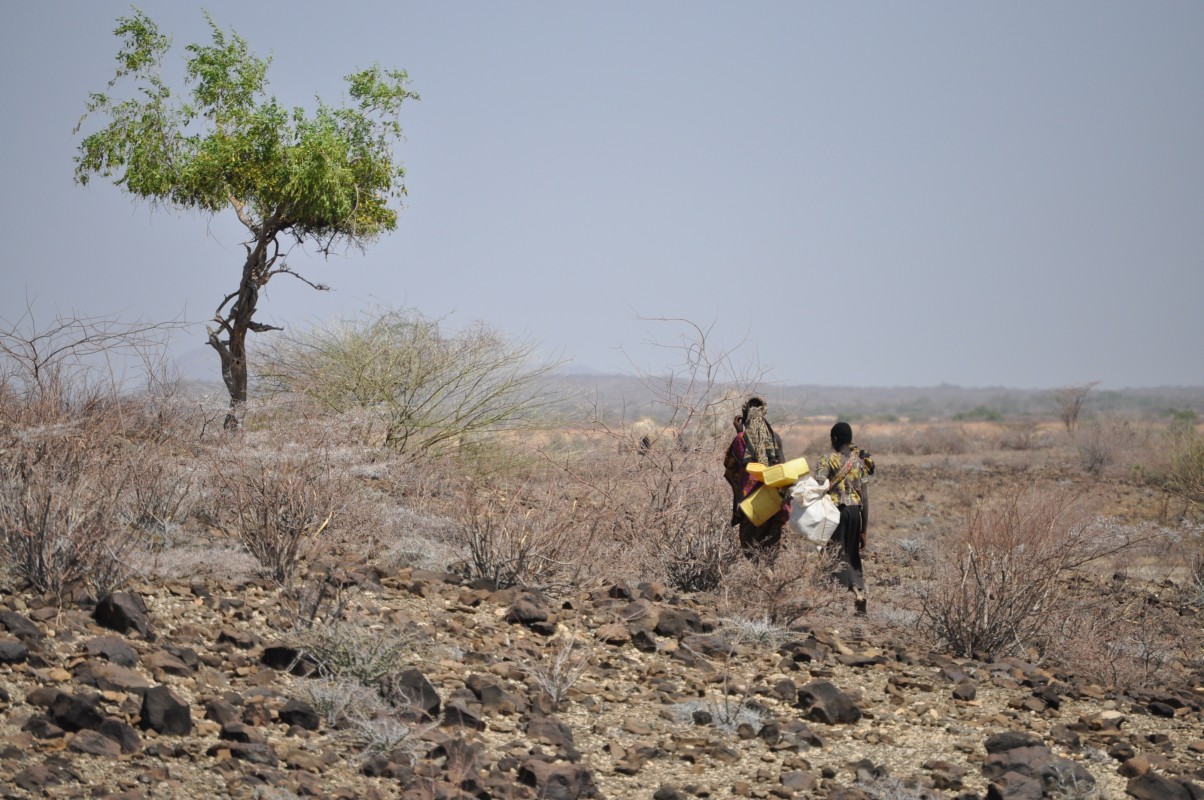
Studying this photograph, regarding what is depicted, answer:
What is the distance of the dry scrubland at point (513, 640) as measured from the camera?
17.5 feet

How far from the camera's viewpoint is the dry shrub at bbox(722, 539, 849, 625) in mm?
8672

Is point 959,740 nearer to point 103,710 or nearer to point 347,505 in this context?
point 103,710

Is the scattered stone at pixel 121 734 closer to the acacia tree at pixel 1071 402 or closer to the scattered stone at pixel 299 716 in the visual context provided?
the scattered stone at pixel 299 716

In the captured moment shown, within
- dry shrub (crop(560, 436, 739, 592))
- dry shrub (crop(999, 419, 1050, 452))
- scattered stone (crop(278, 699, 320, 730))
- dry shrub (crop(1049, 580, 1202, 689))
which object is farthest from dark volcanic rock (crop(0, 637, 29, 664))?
dry shrub (crop(999, 419, 1050, 452))

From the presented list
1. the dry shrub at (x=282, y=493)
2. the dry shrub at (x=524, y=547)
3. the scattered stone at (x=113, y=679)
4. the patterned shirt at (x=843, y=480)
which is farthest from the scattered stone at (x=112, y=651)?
the patterned shirt at (x=843, y=480)

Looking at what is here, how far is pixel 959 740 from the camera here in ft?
21.0

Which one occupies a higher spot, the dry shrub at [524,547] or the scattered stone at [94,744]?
the dry shrub at [524,547]

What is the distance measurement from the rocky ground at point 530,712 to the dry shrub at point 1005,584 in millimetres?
377

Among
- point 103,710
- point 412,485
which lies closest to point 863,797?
point 103,710

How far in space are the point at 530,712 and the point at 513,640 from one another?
1.21 m

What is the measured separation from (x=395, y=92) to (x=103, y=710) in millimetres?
13726

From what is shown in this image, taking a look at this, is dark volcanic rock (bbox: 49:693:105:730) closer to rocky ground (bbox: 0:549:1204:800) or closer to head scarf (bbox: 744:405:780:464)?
rocky ground (bbox: 0:549:1204:800)

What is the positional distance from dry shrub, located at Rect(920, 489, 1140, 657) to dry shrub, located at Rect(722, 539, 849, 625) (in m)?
0.82

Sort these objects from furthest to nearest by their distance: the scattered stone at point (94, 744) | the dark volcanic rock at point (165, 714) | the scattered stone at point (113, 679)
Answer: the scattered stone at point (113, 679) → the dark volcanic rock at point (165, 714) → the scattered stone at point (94, 744)
